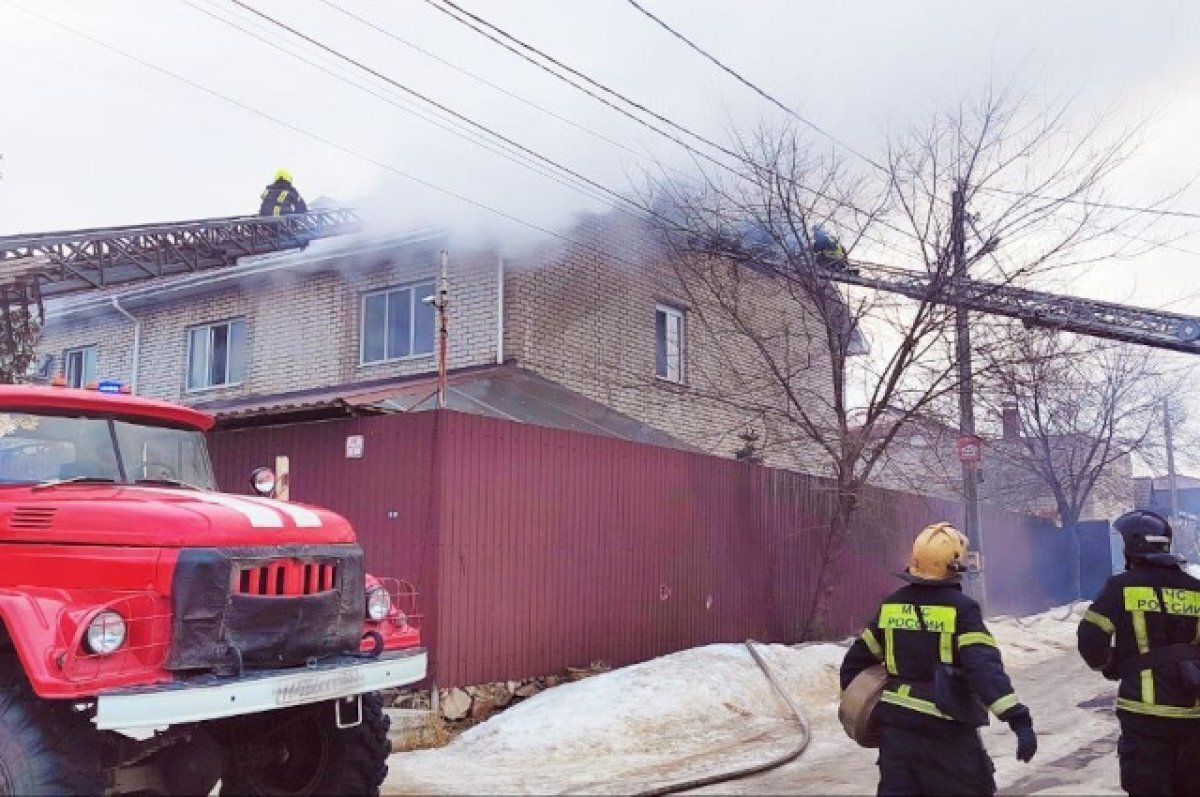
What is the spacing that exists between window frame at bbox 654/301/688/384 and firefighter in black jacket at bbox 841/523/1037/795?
499 inches

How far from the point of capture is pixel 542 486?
34.6ft

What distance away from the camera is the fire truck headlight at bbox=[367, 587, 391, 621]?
6090mm

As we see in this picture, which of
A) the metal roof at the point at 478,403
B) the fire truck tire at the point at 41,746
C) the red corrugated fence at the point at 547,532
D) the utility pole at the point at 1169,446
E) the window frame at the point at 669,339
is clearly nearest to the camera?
the fire truck tire at the point at 41,746

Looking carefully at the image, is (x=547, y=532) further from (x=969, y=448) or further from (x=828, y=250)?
(x=969, y=448)

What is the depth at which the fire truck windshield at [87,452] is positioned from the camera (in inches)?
224

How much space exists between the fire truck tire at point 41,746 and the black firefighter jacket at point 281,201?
13373 millimetres

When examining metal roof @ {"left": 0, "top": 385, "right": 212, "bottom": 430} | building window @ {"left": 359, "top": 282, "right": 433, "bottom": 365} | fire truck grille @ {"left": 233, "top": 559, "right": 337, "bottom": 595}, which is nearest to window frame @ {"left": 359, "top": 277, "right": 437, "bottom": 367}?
building window @ {"left": 359, "top": 282, "right": 433, "bottom": 365}

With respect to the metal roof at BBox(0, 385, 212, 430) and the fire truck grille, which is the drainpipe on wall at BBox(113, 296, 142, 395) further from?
the fire truck grille

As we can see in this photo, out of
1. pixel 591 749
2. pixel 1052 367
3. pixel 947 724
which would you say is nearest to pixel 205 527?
pixel 947 724

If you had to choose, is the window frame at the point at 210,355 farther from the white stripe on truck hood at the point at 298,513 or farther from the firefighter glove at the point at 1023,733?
the firefighter glove at the point at 1023,733

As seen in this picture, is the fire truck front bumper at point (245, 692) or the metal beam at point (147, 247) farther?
the metal beam at point (147, 247)

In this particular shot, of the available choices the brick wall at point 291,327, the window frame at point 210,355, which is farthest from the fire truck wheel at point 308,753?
the window frame at point 210,355

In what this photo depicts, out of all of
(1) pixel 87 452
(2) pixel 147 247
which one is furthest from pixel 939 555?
(2) pixel 147 247

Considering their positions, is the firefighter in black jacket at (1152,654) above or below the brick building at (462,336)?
below
